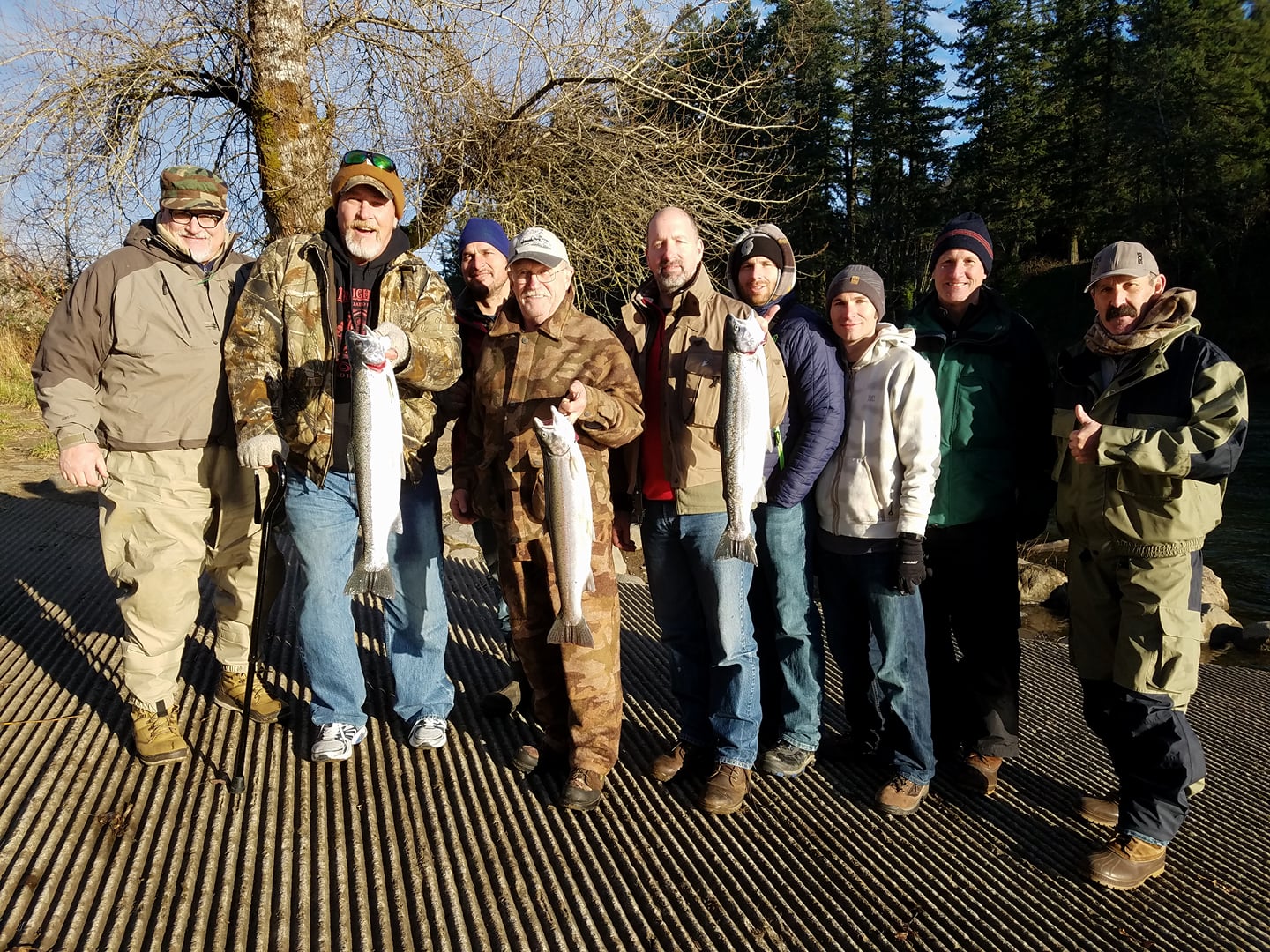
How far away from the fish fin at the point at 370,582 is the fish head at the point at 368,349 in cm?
86

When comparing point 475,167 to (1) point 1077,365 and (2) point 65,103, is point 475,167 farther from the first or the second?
(1) point 1077,365

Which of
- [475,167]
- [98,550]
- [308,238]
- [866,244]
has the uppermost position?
[866,244]

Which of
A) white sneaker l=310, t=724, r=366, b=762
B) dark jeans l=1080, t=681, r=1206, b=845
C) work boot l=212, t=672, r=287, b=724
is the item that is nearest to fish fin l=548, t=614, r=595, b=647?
white sneaker l=310, t=724, r=366, b=762

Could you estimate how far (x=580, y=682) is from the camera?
3.54 metres

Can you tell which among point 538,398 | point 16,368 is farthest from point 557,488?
point 16,368

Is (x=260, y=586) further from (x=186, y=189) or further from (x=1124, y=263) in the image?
(x=1124, y=263)

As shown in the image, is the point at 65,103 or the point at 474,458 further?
the point at 65,103

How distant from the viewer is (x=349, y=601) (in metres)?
3.92

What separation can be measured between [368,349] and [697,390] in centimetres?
133

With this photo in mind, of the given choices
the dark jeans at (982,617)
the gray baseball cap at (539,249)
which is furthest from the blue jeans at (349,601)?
the dark jeans at (982,617)

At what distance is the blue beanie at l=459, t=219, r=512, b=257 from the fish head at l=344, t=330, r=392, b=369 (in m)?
1.51

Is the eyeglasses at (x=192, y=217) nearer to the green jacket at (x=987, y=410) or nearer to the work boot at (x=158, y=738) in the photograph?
the work boot at (x=158, y=738)

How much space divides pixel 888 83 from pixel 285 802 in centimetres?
3432

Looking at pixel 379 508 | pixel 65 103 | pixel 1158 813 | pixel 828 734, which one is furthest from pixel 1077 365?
pixel 65 103
